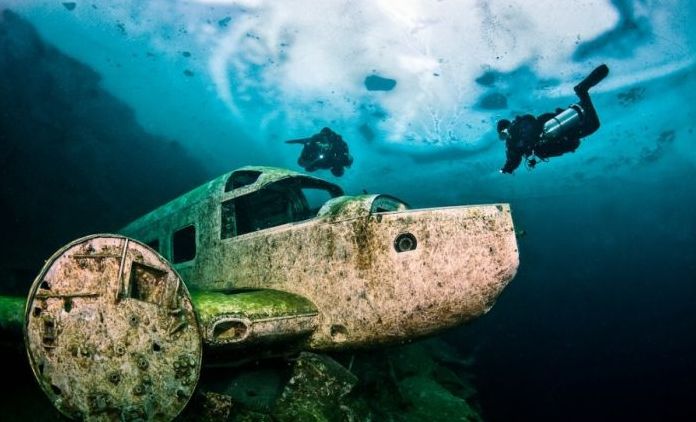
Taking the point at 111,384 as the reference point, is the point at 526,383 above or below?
below

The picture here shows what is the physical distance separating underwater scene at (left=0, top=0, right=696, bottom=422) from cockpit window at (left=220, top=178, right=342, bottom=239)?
6cm

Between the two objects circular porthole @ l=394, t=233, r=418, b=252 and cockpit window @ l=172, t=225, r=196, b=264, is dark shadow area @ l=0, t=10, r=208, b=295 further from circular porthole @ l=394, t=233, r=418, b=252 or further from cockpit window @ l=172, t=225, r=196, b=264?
circular porthole @ l=394, t=233, r=418, b=252

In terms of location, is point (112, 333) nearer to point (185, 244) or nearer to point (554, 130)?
point (185, 244)

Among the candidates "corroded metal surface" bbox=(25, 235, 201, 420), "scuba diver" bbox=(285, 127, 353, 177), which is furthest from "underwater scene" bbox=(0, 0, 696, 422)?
"scuba diver" bbox=(285, 127, 353, 177)

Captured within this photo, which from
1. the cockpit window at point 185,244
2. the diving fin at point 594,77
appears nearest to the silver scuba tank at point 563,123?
the diving fin at point 594,77

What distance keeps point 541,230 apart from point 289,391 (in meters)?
81.3

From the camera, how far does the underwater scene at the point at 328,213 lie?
3584 millimetres

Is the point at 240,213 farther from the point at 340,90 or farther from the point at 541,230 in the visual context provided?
the point at 541,230

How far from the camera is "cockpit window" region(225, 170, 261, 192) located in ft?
20.0

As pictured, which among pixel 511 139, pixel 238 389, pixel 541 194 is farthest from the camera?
pixel 541 194

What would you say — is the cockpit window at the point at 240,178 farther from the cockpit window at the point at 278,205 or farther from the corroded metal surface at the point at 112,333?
the corroded metal surface at the point at 112,333

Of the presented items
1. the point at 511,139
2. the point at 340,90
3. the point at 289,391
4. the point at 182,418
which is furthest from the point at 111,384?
the point at 340,90

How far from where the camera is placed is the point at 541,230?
7375 centimetres

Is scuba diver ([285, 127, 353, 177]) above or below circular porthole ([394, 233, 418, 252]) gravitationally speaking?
above
